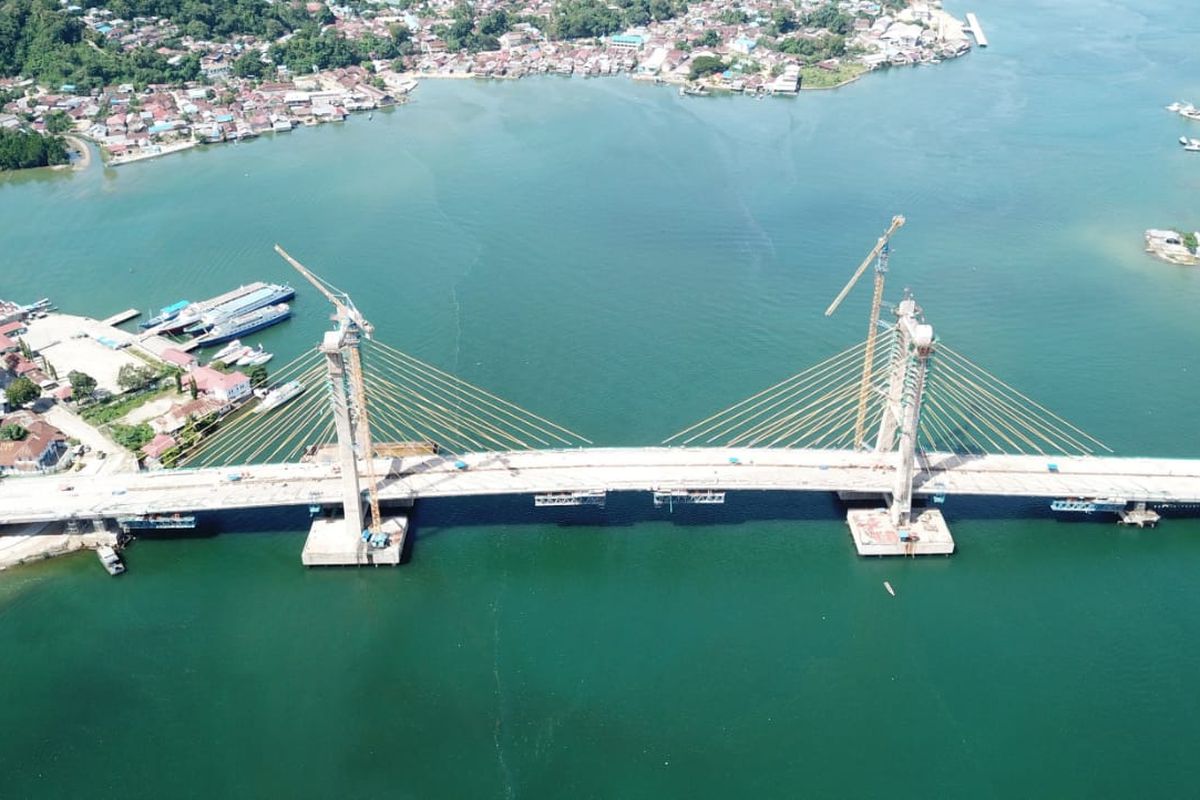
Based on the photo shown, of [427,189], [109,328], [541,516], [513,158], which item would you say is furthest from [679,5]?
[541,516]

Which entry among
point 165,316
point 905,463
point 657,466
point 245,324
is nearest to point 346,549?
point 657,466

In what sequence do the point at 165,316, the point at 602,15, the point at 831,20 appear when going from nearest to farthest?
the point at 165,316 < the point at 831,20 < the point at 602,15

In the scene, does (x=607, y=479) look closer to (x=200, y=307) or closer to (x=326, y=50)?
(x=200, y=307)

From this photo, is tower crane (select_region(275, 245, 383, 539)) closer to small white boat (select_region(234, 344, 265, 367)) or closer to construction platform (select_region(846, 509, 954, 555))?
small white boat (select_region(234, 344, 265, 367))

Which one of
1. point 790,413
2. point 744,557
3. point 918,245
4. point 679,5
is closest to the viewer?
point 744,557

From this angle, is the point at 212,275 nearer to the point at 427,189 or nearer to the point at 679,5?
the point at 427,189

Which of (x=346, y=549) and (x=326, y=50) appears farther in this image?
(x=326, y=50)
